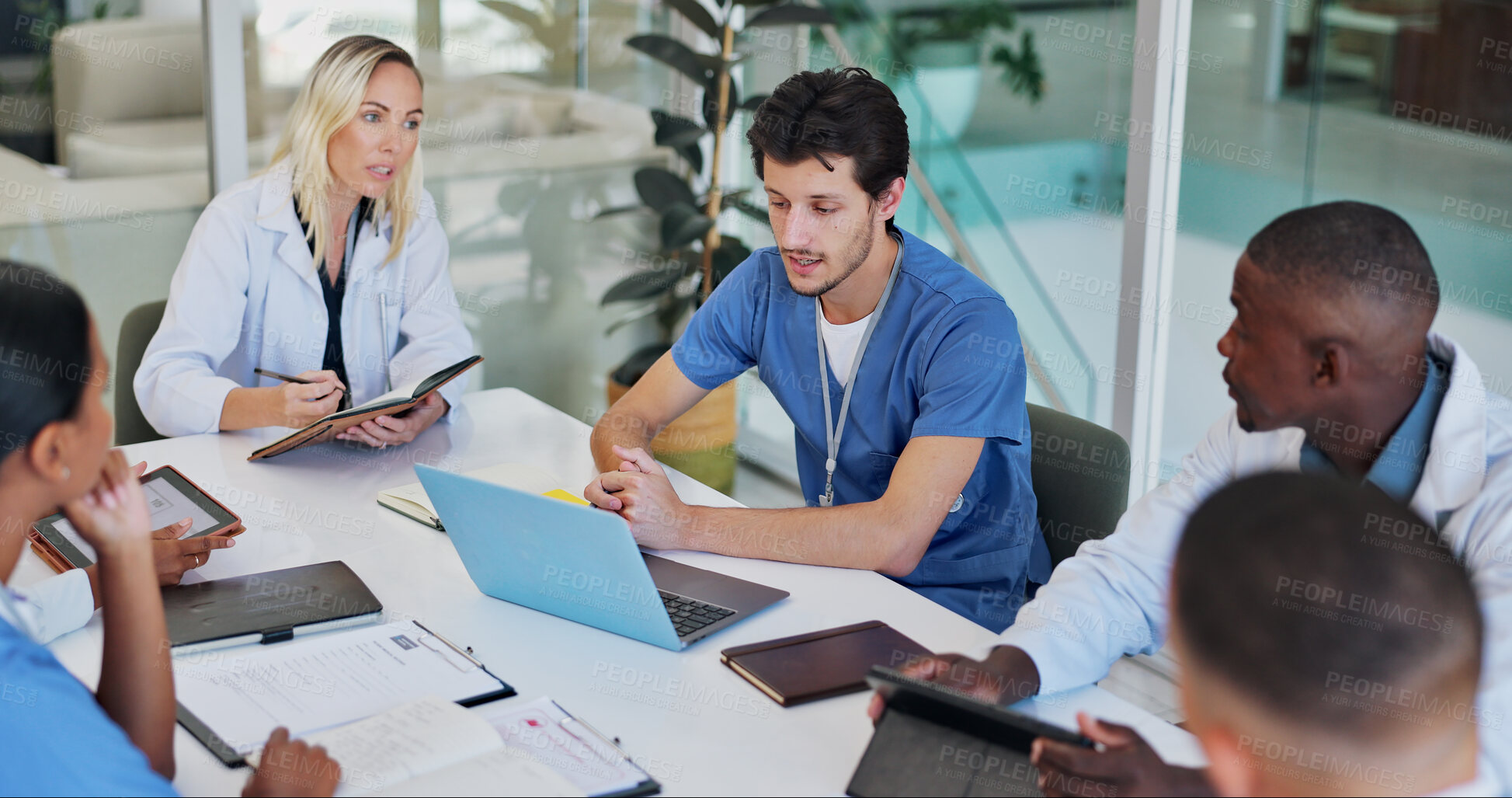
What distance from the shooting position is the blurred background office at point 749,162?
8.25ft

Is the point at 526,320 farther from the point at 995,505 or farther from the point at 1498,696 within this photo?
the point at 1498,696

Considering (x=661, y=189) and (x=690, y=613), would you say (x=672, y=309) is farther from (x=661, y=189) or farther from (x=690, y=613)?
(x=690, y=613)

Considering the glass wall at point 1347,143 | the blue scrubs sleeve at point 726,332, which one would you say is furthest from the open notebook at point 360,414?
the glass wall at point 1347,143

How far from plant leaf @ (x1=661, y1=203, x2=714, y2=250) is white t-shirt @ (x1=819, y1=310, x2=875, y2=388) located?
57.7 inches

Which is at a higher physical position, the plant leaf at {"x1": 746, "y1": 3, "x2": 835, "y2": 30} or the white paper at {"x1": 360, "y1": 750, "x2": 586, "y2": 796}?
the plant leaf at {"x1": 746, "y1": 3, "x2": 835, "y2": 30}

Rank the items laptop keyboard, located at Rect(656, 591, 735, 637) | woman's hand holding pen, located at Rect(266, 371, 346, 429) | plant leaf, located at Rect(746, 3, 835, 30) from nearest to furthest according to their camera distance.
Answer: laptop keyboard, located at Rect(656, 591, 735, 637)
woman's hand holding pen, located at Rect(266, 371, 346, 429)
plant leaf, located at Rect(746, 3, 835, 30)

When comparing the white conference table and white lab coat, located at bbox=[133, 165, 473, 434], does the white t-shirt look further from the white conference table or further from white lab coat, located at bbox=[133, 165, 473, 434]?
white lab coat, located at bbox=[133, 165, 473, 434]

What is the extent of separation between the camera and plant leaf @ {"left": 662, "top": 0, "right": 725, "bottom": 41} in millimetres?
3607

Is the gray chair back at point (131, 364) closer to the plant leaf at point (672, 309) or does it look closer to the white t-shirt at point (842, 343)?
the white t-shirt at point (842, 343)

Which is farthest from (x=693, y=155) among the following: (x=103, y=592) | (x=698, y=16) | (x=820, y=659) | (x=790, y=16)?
(x=103, y=592)

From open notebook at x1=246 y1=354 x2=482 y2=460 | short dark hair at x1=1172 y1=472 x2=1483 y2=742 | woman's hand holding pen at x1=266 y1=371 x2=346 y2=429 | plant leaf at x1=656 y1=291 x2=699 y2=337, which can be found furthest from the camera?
plant leaf at x1=656 y1=291 x2=699 y2=337

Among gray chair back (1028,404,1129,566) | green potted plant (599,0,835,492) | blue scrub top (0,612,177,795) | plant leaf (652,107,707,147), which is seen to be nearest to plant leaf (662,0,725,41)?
green potted plant (599,0,835,492)

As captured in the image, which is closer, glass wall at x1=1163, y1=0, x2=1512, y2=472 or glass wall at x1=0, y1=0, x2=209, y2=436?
glass wall at x1=1163, y1=0, x2=1512, y2=472

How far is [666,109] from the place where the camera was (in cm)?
422
